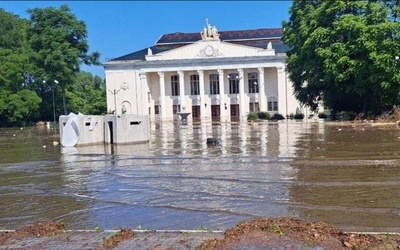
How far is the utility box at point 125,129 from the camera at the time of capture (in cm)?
2303

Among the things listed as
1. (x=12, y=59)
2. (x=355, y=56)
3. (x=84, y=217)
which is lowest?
(x=84, y=217)

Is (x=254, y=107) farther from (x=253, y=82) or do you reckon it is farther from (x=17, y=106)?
(x=17, y=106)

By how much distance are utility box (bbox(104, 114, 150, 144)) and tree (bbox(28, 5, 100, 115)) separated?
4665cm

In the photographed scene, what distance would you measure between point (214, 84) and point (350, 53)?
49612mm

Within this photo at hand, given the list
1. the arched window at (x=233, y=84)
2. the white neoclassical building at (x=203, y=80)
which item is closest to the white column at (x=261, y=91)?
the white neoclassical building at (x=203, y=80)

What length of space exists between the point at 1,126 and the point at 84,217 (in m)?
64.7

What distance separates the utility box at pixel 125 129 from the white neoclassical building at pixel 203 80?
5753 cm

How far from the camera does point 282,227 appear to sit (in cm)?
554

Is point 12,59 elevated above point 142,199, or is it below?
above

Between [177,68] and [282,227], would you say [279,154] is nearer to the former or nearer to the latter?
[282,227]

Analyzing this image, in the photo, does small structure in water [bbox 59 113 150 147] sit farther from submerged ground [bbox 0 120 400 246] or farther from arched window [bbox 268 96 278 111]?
arched window [bbox 268 96 278 111]

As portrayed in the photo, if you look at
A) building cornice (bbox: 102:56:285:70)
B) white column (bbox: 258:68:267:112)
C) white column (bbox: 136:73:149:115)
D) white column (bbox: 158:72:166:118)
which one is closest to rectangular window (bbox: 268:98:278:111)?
white column (bbox: 258:68:267:112)

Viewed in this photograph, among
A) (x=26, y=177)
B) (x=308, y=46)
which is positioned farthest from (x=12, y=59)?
(x=26, y=177)

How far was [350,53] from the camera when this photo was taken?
37.8 m
